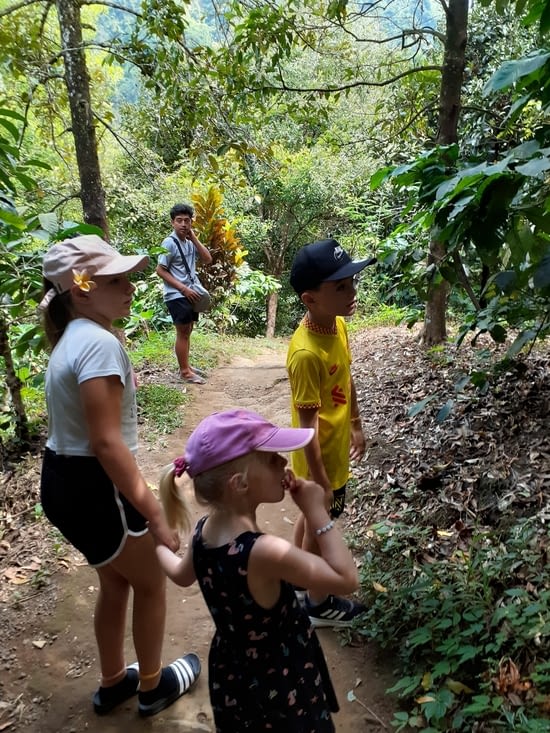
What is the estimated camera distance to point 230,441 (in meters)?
1.37

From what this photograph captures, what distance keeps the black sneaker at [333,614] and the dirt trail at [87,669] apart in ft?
0.18

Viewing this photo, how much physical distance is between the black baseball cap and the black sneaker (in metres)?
1.50

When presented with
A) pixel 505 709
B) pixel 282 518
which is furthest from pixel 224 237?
pixel 505 709

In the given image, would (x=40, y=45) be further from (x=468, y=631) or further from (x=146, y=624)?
(x=468, y=631)

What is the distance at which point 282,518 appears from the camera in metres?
3.65

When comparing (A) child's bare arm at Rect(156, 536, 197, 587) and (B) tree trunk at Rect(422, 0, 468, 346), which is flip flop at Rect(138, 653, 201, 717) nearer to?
(A) child's bare arm at Rect(156, 536, 197, 587)

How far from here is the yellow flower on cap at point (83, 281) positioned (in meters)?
1.69

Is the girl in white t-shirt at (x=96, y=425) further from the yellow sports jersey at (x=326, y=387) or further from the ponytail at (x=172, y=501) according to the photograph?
the yellow sports jersey at (x=326, y=387)

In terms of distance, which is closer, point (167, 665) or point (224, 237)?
point (167, 665)

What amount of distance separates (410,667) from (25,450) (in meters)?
3.33

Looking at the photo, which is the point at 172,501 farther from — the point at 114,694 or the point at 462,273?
the point at 462,273

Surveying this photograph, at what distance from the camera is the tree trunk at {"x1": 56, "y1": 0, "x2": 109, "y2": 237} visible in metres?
4.34

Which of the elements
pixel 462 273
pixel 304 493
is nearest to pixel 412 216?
pixel 462 273

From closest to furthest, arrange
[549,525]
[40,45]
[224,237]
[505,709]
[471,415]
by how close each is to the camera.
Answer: [505,709] < [549,525] < [471,415] < [40,45] < [224,237]
